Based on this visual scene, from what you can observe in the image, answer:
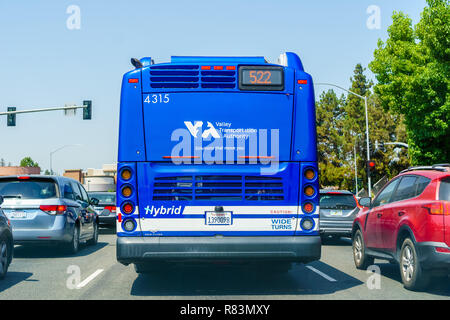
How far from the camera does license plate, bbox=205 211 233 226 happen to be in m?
7.48

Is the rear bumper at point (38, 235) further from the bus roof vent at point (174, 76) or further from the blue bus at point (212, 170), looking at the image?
the bus roof vent at point (174, 76)

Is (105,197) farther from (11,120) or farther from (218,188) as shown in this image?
(218,188)

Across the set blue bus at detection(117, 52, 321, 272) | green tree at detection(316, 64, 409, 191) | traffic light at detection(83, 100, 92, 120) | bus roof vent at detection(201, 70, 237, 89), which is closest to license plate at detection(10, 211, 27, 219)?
blue bus at detection(117, 52, 321, 272)

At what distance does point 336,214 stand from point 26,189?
7.76 meters

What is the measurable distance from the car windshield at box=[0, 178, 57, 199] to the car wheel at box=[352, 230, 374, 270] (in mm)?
6488

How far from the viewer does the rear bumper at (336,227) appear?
1521cm

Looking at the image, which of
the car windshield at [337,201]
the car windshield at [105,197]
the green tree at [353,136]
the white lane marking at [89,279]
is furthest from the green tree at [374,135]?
the white lane marking at [89,279]

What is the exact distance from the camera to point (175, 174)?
7480 mm

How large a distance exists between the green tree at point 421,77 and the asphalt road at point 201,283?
14.7 metres

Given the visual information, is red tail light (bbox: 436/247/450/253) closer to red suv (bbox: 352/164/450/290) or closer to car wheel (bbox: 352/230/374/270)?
red suv (bbox: 352/164/450/290)

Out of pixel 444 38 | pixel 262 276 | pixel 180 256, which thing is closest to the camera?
pixel 180 256
